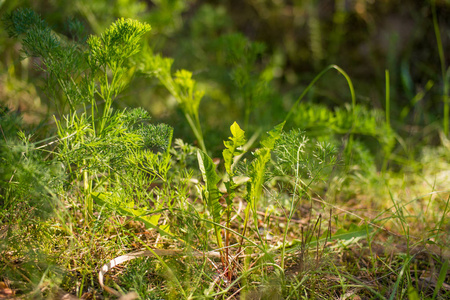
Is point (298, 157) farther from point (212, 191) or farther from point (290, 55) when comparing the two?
point (290, 55)

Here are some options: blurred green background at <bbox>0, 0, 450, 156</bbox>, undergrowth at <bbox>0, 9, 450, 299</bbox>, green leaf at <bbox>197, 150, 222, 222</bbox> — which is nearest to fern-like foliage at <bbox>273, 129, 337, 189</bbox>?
undergrowth at <bbox>0, 9, 450, 299</bbox>

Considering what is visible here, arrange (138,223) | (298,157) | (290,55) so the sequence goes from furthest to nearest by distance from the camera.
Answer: (290,55)
(138,223)
(298,157)

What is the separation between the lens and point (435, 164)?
2201mm

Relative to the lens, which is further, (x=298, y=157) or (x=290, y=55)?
(x=290, y=55)

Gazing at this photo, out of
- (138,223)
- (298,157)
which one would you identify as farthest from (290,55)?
(138,223)

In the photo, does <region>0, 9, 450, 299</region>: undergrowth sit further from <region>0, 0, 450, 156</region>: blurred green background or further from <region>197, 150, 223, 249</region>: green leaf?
<region>0, 0, 450, 156</region>: blurred green background

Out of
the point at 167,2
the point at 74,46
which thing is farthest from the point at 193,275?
the point at 167,2

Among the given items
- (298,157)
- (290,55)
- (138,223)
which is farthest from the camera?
(290,55)

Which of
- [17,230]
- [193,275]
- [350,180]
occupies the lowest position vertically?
[350,180]

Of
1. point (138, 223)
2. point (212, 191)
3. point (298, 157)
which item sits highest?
point (298, 157)

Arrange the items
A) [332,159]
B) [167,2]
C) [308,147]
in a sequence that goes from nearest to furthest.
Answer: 1. [332,159]
2. [308,147]
3. [167,2]

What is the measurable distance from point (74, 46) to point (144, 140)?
522 mm

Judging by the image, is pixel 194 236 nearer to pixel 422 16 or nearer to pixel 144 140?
pixel 144 140

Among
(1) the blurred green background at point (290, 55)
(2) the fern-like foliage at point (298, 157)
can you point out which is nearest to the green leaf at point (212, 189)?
(2) the fern-like foliage at point (298, 157)
